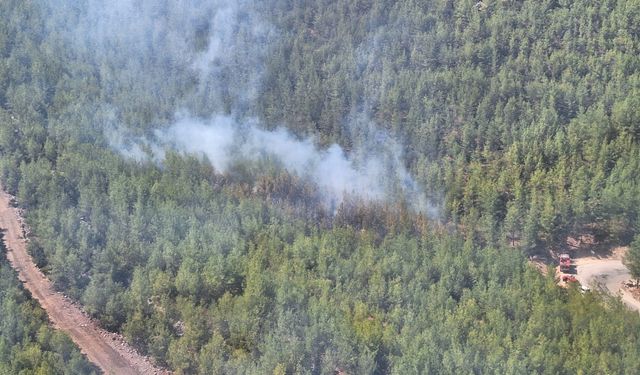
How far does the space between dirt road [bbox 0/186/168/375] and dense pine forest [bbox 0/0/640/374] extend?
726 mm

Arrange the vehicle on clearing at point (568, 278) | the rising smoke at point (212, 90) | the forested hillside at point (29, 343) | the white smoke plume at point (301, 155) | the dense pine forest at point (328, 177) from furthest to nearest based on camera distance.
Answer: the rising smoke at point (212, 90)
the white smoke plume at point (301, 155)
the vehicle on clearing at point (568, 278)
the dense pine forest at point (328, 177)
the forested hillside at point (29, 343)

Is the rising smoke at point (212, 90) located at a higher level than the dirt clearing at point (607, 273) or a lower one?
higher

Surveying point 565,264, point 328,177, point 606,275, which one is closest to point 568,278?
point 565,264

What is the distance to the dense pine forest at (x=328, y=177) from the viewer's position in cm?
3691

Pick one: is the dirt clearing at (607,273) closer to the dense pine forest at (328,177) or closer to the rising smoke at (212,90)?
the dense pine forest at (328,177)

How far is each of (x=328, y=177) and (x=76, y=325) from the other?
67.9 ft

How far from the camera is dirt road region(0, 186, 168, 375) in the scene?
128 ft

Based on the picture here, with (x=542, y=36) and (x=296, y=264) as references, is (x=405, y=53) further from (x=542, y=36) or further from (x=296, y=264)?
(x=296, y=264)

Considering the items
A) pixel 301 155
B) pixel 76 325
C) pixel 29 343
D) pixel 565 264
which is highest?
pixel 301 155

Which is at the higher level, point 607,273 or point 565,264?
point 565,264

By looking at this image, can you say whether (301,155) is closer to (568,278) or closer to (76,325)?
(568,278)

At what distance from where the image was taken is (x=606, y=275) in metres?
47.7

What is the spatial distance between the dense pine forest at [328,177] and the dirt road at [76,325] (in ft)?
2.38

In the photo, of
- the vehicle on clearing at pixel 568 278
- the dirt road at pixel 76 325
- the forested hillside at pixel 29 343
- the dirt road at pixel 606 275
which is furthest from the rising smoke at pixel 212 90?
the forested hillside at pixel 29 343
